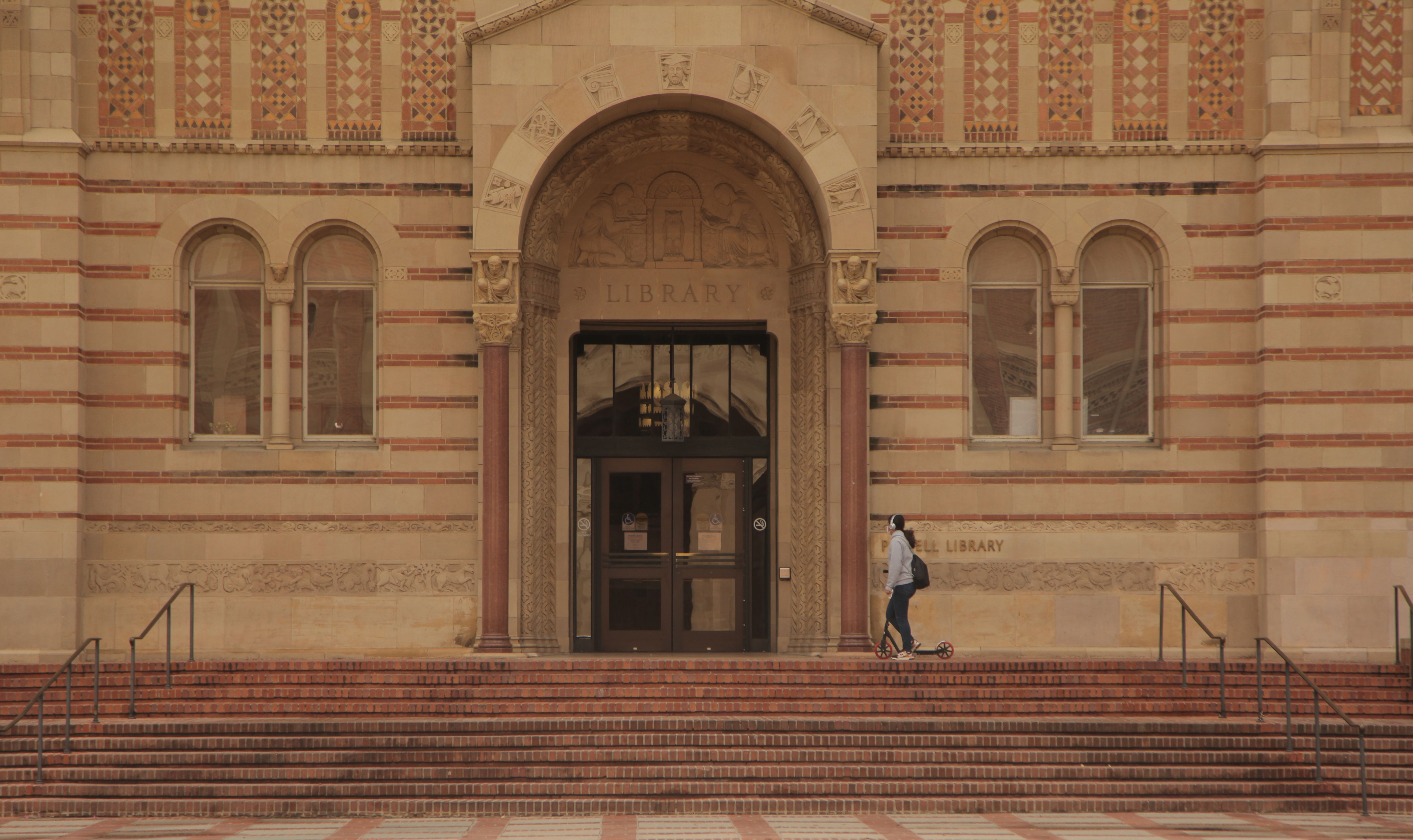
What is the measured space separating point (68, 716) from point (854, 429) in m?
8.90

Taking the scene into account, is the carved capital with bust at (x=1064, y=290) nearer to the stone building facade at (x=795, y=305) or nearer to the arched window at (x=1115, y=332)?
the stone building facade at (x=795, y=305)

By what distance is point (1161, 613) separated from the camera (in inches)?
614

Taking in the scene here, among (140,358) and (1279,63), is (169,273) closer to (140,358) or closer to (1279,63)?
(140,358)

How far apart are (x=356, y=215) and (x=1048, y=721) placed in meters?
9.98

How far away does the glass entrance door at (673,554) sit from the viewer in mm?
17875

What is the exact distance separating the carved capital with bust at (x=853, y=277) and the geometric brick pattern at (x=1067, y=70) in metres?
2.94

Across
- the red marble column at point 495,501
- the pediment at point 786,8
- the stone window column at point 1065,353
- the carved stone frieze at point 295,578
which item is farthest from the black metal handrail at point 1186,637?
the carved stone frieze at point 295,578

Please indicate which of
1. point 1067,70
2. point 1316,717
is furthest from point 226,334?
point 1316,717

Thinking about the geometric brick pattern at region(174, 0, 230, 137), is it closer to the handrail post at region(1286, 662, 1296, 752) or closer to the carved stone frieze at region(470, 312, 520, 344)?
the carved stone frieze at region(470, 312, 520, 344)

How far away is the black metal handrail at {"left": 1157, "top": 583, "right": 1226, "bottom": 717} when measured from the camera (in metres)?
13.8

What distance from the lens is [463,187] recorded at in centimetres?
1678

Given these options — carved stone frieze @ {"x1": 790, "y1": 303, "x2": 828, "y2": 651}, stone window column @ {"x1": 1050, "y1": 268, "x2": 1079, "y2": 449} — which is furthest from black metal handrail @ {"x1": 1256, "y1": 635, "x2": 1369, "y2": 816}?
A: carved stone frieze @ {"x1": 790, "y1": 303, "x2": 828, "y2": 651}

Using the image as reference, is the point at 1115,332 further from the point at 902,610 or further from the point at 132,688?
the point at 132,688

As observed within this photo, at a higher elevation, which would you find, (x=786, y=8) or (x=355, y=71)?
(x=786, y=8)
